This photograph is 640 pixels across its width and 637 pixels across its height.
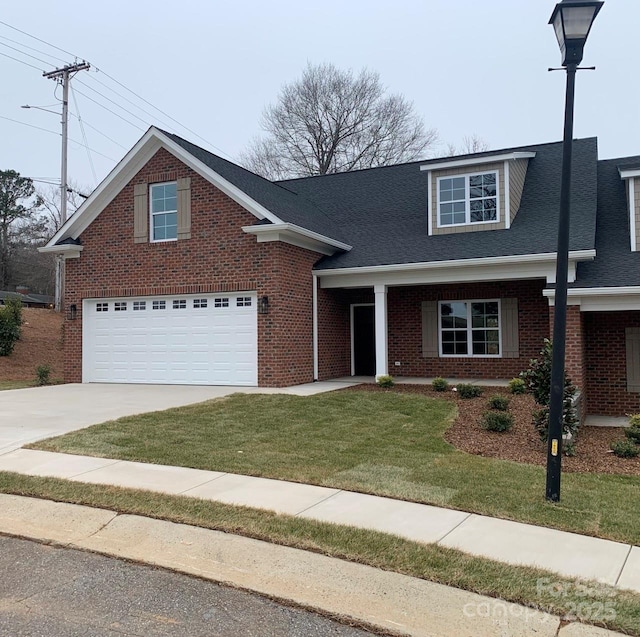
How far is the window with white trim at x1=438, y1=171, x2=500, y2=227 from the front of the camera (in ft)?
52.4

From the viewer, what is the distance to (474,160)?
51.9 ft

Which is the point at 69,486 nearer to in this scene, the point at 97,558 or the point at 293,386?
the point at 97,558

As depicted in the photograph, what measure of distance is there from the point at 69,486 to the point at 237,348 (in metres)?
8.85

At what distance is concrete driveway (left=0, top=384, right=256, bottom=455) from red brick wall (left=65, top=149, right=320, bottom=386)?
1433 millimetres

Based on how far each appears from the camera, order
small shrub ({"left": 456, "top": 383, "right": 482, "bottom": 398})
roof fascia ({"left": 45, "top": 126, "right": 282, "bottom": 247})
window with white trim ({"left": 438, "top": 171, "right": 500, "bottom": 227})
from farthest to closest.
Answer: window with white trim ({"left": 438, "top": 171, "right": 500, "bottom": 227}), roof fascia ({"left": 45, "top": 126, "right": 282, "bottom": 247}), small shrub ({"left": 456, "top": 383, "right": 482, "bottom": 398})

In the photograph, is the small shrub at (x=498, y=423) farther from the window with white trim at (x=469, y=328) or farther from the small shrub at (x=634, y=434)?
the window with white trim at (x=469, y=328)

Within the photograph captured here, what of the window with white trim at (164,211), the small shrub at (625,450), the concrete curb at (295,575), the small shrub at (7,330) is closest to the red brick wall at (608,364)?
the small shrub at (625,450)

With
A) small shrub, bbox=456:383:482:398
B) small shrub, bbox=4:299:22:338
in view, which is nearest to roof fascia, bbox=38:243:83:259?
small shrub, bbox=4:299:22:338

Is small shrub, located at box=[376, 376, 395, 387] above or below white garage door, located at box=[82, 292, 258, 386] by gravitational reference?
below

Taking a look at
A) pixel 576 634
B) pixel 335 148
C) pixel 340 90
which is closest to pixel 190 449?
pixel 576 634

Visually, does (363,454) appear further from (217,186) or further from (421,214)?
(421,214)

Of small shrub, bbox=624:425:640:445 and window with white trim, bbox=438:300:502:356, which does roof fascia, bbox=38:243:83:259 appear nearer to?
window with white trim, bbox=438:300:502:356

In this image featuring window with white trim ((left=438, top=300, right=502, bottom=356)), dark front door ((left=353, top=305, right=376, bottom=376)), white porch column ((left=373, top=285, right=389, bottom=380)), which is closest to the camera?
white porch column ((left=373, top=285, right=389, bottom=380))

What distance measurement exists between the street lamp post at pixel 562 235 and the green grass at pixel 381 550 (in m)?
1.83
